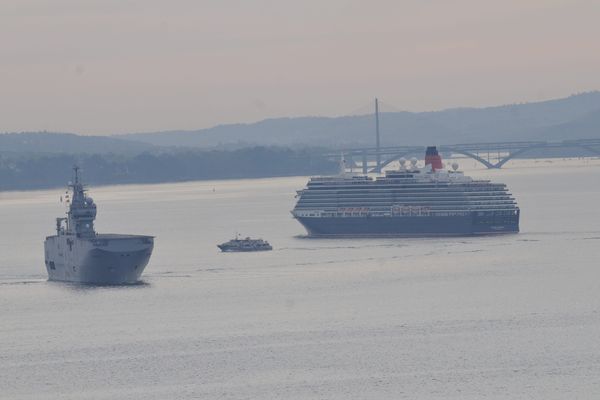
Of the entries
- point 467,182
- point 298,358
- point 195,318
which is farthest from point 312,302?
point 467,182

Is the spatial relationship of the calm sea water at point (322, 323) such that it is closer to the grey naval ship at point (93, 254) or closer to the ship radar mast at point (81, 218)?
the grey naval ship at point (93, 254)

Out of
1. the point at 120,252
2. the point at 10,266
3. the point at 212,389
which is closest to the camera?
the point at 212,389

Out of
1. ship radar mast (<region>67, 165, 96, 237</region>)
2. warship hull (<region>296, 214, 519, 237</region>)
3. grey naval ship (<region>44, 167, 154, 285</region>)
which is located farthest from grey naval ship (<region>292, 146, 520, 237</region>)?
grey naval ship (<region>44, 167, 154, 285</region>)

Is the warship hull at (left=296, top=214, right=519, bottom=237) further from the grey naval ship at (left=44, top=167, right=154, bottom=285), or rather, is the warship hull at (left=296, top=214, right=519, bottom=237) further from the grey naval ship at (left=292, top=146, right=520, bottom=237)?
the grey naval ship at (left=44, top=167, right=154, bottom=285)

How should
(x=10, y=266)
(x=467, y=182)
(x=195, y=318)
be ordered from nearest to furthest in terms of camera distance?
(x=195, y=318) → (x=10, y=266) → (x=467, y=182)

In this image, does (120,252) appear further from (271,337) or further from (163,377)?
(163,377)
